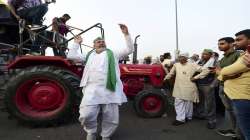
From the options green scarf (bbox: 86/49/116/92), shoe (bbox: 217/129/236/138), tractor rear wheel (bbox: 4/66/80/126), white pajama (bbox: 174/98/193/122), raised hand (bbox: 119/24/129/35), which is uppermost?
raised hand (bbox: 119/24/129/35)

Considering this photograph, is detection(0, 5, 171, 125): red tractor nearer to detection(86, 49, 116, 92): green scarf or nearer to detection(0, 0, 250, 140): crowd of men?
detection(0, 0, 250, 140): crowd of men

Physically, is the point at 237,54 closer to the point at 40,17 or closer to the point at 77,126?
the point at 77,126

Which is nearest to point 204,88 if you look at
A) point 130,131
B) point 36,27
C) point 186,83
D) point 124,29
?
point 186,83

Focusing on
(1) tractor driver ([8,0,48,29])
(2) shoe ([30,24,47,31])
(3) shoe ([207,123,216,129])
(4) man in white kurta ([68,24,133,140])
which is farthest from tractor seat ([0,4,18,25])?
(3) shoe ([207,123,216,129])

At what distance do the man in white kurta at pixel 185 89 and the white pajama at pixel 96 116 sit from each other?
2.22 meters

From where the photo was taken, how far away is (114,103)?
570cm

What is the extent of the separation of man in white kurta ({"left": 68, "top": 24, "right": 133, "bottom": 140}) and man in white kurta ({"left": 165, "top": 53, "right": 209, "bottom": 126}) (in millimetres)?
2196

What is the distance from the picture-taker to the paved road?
6.25 metres

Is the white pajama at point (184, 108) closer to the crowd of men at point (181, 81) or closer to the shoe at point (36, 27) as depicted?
the crowd of men at point (181, 81)

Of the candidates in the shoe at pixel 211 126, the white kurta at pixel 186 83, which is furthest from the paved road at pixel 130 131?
the white kurta at pixel 186 83

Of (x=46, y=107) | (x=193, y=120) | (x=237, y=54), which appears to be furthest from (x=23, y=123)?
(x=237, y=54)

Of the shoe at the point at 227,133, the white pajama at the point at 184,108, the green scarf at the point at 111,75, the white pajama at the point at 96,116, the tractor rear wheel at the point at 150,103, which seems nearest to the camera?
the white pajama at the point at 96,116

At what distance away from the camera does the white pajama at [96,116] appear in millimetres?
5543

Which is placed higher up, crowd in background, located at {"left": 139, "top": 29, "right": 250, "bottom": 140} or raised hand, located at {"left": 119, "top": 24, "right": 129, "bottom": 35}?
raised hand, located at {"left": 119, "top": 24, "right": 129, "bottom": 35}
